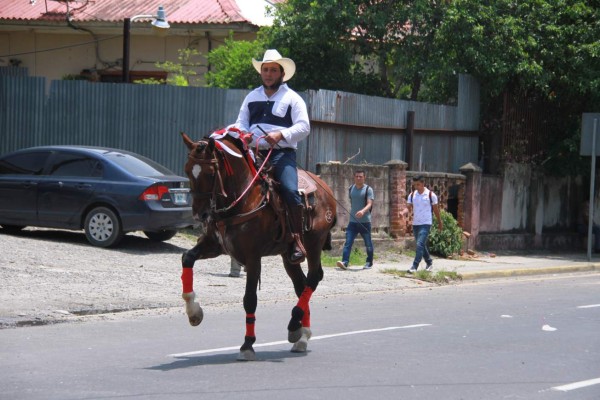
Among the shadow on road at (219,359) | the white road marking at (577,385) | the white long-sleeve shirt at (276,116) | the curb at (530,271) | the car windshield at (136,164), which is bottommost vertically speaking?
the curb at (530,271)

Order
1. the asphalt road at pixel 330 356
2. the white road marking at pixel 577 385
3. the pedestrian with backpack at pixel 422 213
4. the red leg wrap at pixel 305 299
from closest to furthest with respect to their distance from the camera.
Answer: the asphalt road at pixel 330 356 → the white road marking at pixel 577 385 → the red leg wrap at pixel 305 299 → the pedestrian with backpack at pixel 422 213

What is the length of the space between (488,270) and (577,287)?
2.54 metres

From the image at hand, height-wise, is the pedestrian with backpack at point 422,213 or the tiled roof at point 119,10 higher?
the tiled roof at point 119,10

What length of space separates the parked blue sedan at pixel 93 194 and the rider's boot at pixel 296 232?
8.17 metres

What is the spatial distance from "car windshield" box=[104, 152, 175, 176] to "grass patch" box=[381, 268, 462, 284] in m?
4.51

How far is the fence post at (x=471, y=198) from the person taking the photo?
926 inches

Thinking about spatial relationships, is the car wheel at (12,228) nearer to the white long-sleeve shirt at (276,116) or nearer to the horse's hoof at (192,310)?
the white long-sleeve shirt at (276,116)

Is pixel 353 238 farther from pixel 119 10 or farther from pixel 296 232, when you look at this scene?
pixel 119 10

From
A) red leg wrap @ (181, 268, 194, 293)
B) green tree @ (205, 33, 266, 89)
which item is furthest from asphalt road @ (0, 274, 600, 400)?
green tree @ (205, 33, 266, 89)

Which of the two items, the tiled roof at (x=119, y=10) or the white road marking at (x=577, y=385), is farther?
the tiled roof at (x=119, y=10)

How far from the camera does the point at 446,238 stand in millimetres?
22375

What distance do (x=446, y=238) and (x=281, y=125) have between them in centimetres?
1313

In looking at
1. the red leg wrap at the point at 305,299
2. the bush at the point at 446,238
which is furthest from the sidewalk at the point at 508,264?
the red leg wrap at the point at 305,299

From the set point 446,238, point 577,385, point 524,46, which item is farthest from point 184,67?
point 577,385
